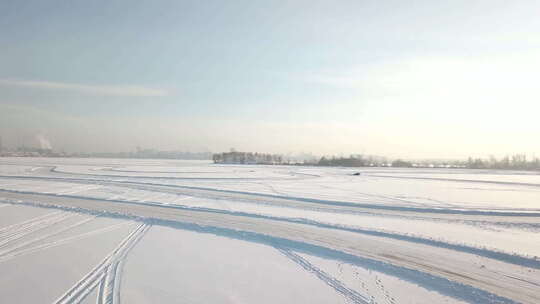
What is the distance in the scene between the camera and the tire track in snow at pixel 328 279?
5.27m

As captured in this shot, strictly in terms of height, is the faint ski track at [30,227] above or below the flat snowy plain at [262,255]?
above

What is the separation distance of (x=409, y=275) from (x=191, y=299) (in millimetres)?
4768

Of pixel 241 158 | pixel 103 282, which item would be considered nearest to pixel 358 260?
pixel 103 282

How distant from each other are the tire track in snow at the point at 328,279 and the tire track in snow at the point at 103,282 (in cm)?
408

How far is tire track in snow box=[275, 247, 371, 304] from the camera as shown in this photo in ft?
17.3

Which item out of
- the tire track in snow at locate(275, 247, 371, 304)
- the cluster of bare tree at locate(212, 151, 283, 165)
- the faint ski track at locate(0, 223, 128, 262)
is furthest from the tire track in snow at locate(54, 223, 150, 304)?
the cluster of bare tree at locate(212, 151, 283, 165)

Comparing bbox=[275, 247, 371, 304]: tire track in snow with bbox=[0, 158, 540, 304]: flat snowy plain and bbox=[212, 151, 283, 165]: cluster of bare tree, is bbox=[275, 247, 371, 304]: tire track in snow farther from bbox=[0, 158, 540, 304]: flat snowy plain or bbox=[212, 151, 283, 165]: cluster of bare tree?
bbox=[212, 151, 283, 165]: cluster of bare tree

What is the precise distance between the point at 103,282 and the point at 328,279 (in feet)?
15.6

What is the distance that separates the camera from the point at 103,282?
18.7 feet

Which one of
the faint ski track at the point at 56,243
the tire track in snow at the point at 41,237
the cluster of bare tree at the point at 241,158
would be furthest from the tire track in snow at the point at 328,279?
the cluster of bare tree at the point at 241,158

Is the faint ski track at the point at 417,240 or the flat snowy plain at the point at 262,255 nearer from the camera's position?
the flat snowy plain at the point at 262,255

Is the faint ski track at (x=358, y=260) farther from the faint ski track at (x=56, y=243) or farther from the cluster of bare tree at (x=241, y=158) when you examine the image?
the cluster of bare tree at (x=241, y=158)

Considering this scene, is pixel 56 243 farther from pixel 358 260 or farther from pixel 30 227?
pixel 358 260

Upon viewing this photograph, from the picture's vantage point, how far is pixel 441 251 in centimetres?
786
